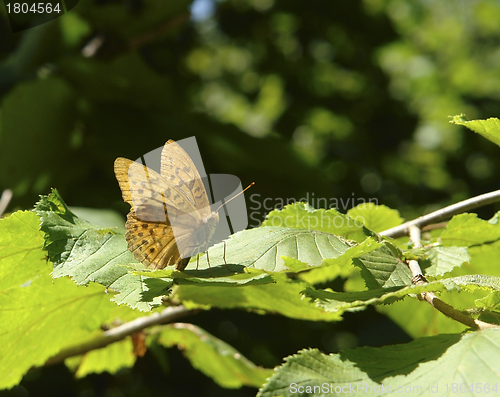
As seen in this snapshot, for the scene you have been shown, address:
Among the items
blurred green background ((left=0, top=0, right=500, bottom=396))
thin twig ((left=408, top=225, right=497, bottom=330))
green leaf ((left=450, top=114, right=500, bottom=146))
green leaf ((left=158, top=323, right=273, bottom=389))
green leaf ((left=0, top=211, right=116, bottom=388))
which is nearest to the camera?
thin twig ((left=408, top=225, right=497, bottom=330))

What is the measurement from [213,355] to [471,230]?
1.36 meters

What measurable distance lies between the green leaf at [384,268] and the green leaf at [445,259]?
0.08 m

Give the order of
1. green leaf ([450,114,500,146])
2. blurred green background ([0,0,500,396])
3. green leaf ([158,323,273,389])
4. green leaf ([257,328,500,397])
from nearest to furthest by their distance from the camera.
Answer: green leaf ([257,328,500,397]), green leaf ([450,114,500,146]), green leaf ([158,323,273,389]), blurred green background ([0,0,500,396])

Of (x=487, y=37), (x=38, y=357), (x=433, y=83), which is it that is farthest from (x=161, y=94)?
(x=487, y=37)

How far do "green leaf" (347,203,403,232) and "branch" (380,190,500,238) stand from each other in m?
0.23

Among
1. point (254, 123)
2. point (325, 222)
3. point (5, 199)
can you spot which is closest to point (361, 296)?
point (325, 222)

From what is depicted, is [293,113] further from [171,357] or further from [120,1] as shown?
[171,357]

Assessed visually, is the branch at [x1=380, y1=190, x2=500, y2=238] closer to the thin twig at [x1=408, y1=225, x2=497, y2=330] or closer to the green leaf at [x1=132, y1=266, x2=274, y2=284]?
the thin twig at [x1=408, y1=225, x2=497, y2=330]

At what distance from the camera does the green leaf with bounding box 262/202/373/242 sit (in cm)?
135

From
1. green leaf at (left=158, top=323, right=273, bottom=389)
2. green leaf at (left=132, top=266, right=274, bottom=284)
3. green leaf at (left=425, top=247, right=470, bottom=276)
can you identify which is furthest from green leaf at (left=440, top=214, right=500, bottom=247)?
green leaf at (left=158, top=323, right=273, bottom=389)

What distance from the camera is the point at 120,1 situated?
273 centimetres

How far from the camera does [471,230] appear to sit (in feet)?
4.51

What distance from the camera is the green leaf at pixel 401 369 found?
2.57 feet

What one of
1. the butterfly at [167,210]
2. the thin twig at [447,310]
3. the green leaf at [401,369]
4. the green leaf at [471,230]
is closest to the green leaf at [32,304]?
the butterfly at [167,210]
